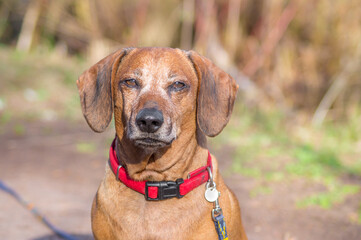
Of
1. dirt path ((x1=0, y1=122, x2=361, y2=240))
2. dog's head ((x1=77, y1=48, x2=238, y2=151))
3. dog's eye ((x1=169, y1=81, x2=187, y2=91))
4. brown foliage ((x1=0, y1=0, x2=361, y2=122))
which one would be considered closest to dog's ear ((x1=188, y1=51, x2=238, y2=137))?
dog's head ((x1=77, y1=48, x2=238, y2=151))

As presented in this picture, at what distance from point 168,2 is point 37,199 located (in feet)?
21.0

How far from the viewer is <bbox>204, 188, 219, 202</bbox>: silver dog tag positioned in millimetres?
2609

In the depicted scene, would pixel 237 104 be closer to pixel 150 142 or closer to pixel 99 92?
pixel 99 92

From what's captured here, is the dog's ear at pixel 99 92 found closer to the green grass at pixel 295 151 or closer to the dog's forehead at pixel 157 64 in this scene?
the dog's forehead at pixel 157 64

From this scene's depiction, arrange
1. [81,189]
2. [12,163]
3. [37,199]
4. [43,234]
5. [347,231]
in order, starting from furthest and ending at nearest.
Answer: [12,163] → [81,189] → [37,199] → [347,231] → [43,234]

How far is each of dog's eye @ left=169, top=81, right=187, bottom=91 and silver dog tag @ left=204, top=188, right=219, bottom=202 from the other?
24.5 inches

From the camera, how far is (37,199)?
4969 mm

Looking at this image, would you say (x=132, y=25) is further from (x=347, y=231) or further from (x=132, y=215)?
(x=132, y=215)

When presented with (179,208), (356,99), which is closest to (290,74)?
(356,99)

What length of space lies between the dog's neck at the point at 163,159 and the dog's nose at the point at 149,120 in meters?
0.24

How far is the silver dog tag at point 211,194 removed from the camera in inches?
103

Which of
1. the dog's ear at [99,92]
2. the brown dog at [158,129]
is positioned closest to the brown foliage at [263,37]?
the brown dog at [158,129]

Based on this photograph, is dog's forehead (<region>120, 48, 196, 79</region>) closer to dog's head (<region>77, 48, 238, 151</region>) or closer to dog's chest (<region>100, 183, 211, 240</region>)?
dog's head (<region>77, 48, 238, 151</region>)

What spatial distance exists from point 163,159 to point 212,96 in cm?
48
